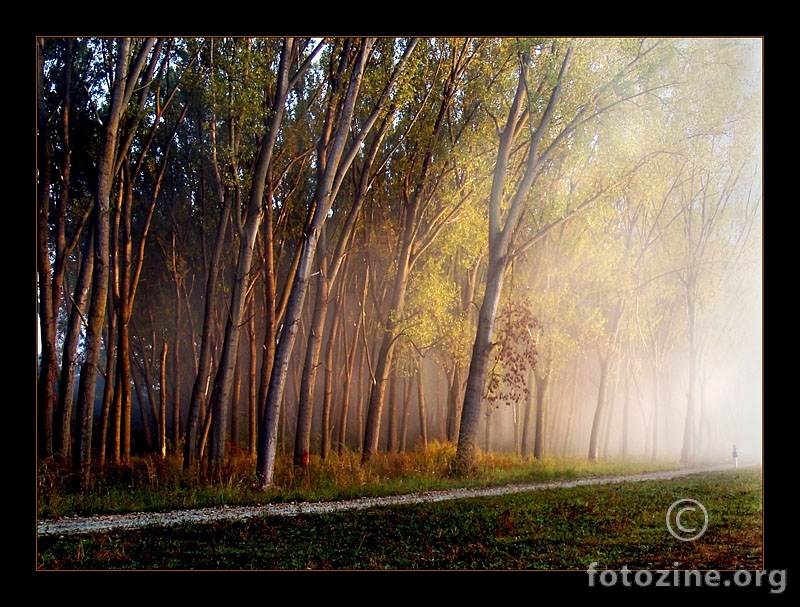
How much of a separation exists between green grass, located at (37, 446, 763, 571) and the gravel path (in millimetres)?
155

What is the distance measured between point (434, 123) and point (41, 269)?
5442 mm

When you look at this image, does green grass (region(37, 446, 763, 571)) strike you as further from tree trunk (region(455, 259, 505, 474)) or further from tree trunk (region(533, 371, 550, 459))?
tree trunk (region(533, 371, 550, 459))

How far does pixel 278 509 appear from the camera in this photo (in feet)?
25.7

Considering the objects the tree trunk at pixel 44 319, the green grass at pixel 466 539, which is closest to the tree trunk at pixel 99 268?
the tree trunk at pixel 44 319

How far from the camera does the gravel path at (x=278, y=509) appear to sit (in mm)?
7113

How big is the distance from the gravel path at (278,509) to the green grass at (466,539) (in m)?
0.16

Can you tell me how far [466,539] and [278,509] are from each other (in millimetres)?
1901

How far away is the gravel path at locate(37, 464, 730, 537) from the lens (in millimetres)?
7113

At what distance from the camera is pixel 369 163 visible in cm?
1033

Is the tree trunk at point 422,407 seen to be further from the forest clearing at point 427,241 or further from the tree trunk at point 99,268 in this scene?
the tree trunk at point 99,268

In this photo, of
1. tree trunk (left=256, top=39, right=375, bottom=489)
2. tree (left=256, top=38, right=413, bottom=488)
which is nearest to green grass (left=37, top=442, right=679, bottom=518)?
tree trunk (left=256, top=39, right=375, bottom=489)
